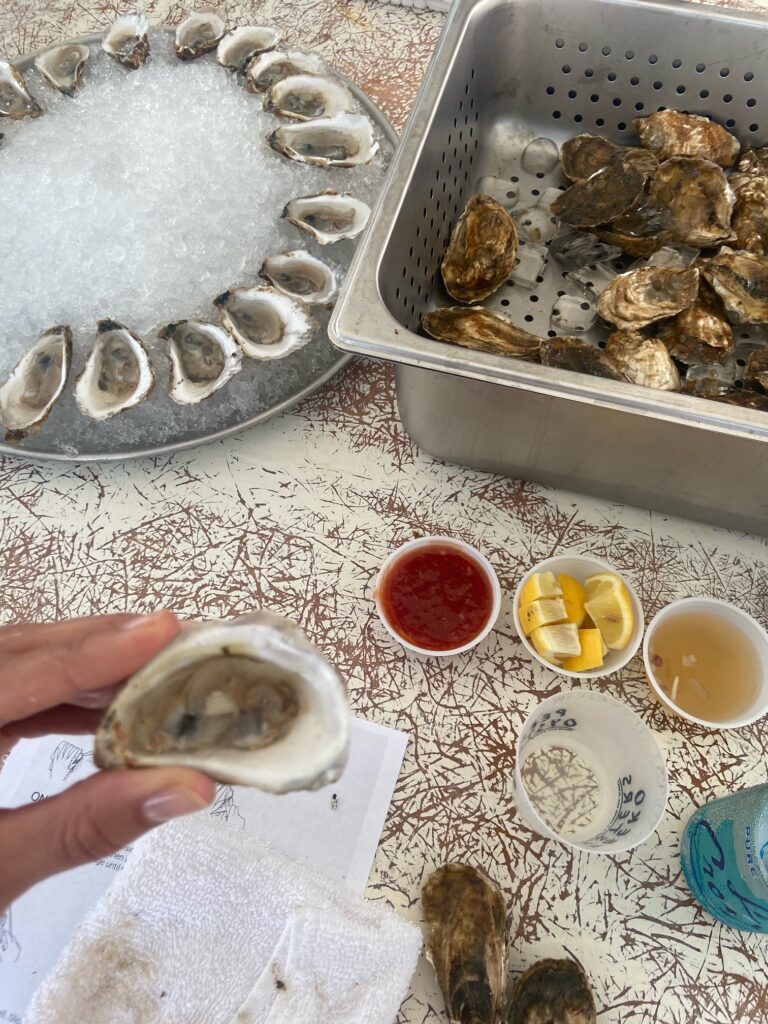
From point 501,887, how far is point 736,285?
894mm

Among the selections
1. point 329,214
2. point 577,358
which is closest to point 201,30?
point 329,214

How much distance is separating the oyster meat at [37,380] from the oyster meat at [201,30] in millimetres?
755

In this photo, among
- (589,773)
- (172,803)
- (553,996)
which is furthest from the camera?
(589,773)

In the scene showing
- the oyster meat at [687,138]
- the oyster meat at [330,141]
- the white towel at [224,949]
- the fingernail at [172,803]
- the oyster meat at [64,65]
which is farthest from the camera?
the oyster meat at [64,65]

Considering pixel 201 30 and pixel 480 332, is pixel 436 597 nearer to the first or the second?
pixel 480 332

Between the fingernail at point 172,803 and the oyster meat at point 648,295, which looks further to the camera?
the oyster meat at point 648,295

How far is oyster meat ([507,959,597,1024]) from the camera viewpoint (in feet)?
2.31

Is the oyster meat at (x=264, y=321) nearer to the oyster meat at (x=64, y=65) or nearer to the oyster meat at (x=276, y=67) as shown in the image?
the oyster meat at (x=276, y=67)

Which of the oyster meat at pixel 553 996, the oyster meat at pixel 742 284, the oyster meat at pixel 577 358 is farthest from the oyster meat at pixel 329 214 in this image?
the oyster meat at pixel 553 996

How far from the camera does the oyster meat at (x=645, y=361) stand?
90 cm

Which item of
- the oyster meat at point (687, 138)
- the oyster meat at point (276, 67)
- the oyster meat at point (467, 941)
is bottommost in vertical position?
the oyster meat at point (467, 941)

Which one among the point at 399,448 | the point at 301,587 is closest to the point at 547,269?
the point at 399,448

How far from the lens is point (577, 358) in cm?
87

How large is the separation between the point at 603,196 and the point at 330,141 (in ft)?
1.85
